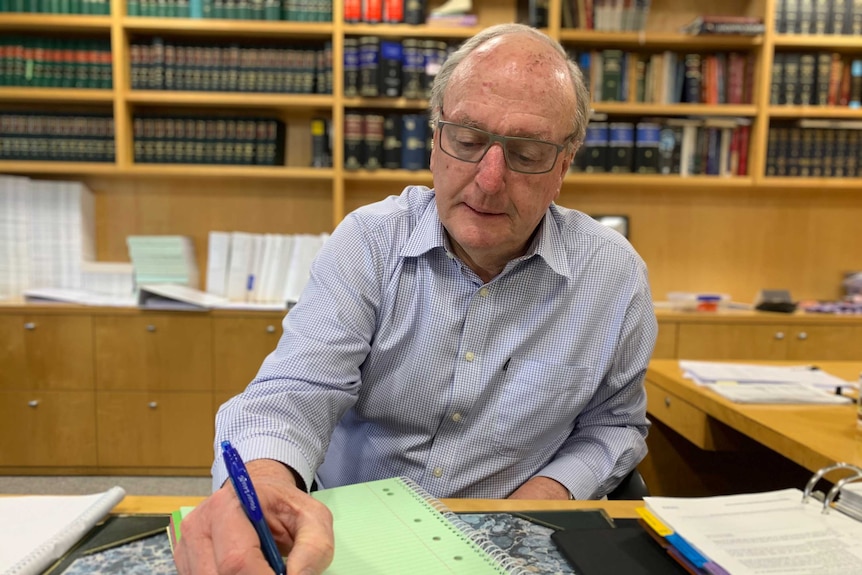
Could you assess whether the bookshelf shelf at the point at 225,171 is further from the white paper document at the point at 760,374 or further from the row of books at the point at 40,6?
the white paper document at the point at 760,374

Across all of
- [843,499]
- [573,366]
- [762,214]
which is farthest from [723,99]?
[843,499]

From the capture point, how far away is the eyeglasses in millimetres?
954

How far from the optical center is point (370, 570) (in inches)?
23.0

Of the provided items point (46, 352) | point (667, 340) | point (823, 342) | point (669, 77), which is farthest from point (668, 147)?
point (46, 352)

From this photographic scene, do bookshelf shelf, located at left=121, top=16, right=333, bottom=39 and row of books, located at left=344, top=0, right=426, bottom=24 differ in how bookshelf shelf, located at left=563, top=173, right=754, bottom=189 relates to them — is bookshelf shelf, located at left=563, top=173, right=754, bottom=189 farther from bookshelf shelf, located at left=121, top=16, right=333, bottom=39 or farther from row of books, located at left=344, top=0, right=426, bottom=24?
bookshelf shelf, located at left=121, top=16, right=333, bottom=39

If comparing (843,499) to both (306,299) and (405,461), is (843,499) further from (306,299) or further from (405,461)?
(306,299)

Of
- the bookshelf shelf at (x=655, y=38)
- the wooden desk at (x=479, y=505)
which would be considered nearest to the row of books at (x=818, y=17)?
the bookshelf shelf at (x=655, y=38)

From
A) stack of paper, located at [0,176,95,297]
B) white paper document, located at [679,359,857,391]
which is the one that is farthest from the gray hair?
stack of paper, located at [0,176,95,297]

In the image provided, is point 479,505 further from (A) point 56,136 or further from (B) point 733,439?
(A) point 56,136

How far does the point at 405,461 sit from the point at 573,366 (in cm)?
33

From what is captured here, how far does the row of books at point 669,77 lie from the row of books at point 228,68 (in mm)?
1180

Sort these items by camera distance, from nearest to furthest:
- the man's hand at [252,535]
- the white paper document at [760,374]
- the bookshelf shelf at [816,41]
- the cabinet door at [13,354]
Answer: the man's hand at [252,535]
the white paper document at [760,374]
the cabinet door at [13,354]
the bookshelf shelf at [816,41]

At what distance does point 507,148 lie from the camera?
96cm

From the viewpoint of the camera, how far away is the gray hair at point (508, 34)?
995 mm
